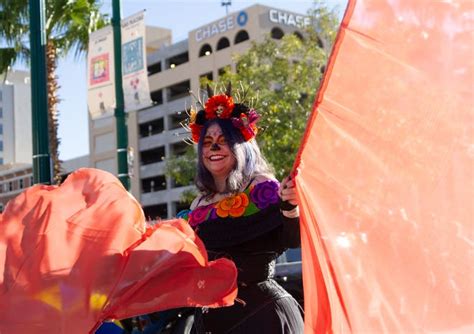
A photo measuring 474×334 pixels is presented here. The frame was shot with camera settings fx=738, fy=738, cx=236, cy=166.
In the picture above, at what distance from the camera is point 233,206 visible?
3316mm

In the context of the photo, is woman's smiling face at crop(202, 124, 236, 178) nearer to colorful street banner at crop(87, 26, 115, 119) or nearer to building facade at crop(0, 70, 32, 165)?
colorful street banner at crop(87, 26, 115, 119)

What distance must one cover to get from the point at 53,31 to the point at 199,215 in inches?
480

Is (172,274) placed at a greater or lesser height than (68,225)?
lesser

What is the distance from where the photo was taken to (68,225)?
3.03 metres

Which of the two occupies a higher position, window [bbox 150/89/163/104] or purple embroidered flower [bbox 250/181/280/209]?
window [bbox 150/89/163/104]

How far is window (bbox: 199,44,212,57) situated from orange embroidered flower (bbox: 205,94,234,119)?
49.7 m

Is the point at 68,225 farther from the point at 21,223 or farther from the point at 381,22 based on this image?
the point at 381,22

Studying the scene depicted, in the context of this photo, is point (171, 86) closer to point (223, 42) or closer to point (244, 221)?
point (223, 42)

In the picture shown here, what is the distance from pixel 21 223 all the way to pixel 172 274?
0.69 m

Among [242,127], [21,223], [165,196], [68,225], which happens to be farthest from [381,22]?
[165,196]

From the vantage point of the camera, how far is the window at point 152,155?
59.5 m

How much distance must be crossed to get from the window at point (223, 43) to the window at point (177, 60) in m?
5.70

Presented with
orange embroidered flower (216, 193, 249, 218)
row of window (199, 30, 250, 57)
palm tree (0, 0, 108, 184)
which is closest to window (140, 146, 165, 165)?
row of window (199, 30, 250, 57)

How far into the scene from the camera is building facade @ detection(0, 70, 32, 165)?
307 feet
